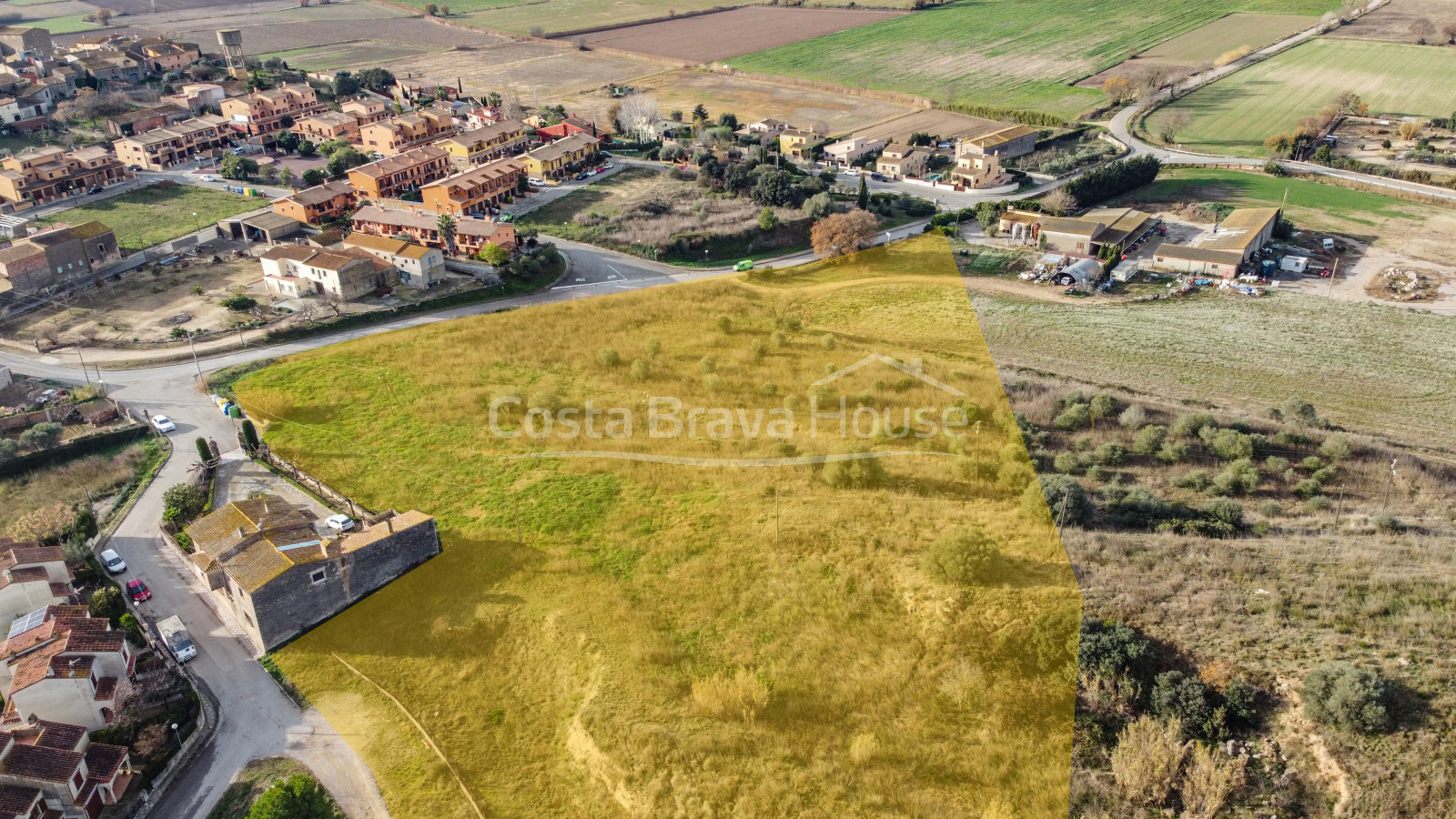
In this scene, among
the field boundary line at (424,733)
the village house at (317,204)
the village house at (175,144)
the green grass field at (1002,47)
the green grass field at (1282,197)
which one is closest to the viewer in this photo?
the field boundary line at (424,733)

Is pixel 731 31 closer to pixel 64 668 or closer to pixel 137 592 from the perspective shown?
pixel 137 592

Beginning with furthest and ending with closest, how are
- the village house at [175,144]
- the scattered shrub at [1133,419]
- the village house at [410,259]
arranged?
the village house at [175,144], the village house at [410,259], the scattered shrub at [1133,419]

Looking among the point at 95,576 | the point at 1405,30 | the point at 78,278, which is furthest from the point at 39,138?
the point at 1405,30

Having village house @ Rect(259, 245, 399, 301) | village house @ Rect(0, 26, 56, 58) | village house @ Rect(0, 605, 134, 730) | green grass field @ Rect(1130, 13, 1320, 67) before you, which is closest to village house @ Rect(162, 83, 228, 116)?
village house @ Rect(0, 26, 56, 58)

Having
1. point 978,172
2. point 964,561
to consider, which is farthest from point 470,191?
point 964,561

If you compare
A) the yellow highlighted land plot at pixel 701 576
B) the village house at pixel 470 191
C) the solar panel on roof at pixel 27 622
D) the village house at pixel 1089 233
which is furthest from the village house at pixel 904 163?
the solar panel on roof at pixel 27 622

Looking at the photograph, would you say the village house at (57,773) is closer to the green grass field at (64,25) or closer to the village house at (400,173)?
the village house at (400,173)
